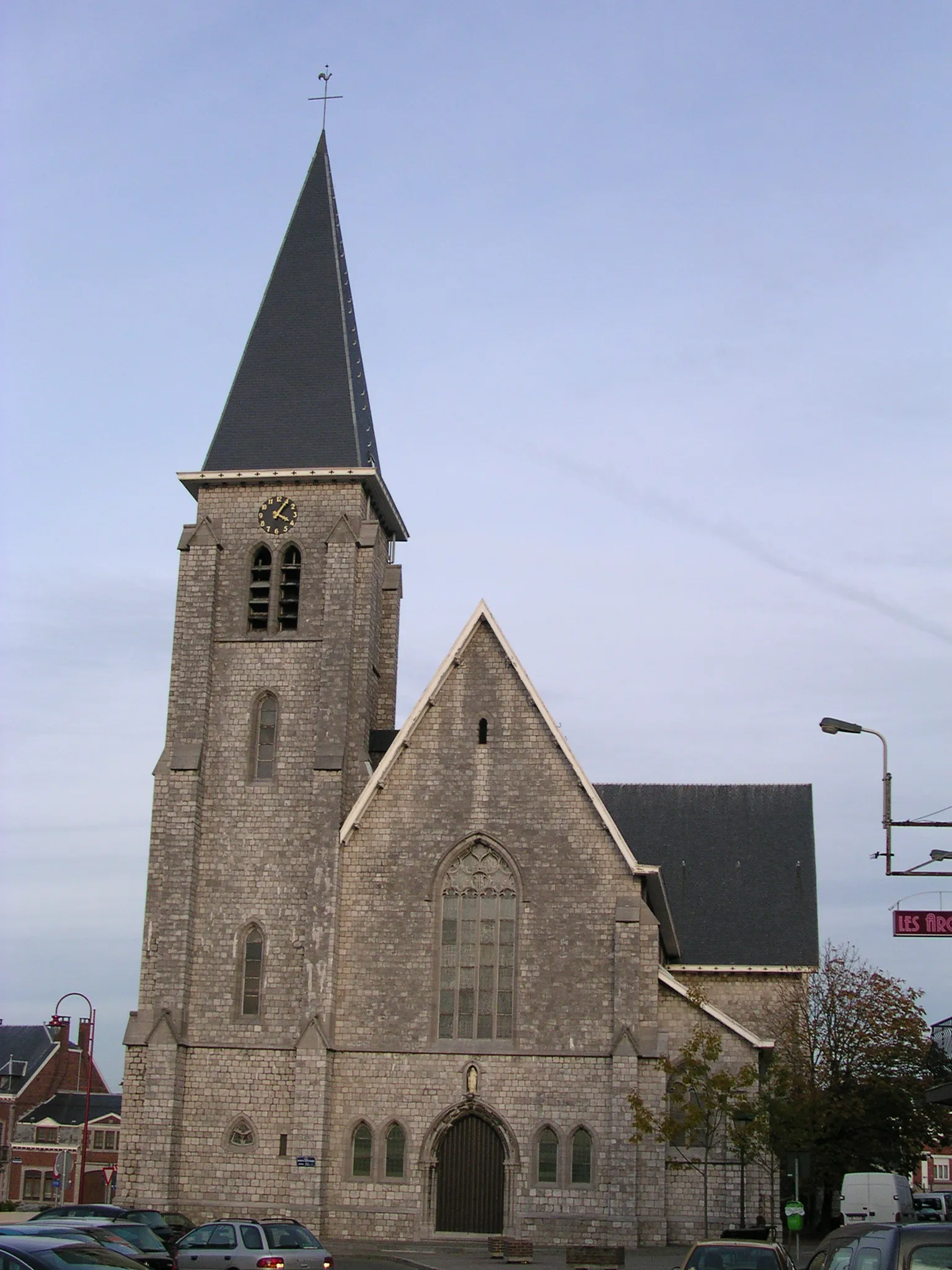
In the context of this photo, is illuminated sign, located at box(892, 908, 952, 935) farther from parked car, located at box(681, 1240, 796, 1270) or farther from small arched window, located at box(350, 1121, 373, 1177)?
small arched window, located at box(350, 1121, 373, 1177)

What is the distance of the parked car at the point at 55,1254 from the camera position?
1176cm

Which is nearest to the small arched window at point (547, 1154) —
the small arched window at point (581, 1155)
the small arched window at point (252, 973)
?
the small arched window at point (581, 1155)

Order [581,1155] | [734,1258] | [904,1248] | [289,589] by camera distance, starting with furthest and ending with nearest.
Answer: [289,589] < [581,1155] < [734,1258] < [904,1248]

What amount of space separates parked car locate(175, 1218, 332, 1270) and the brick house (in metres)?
52.0

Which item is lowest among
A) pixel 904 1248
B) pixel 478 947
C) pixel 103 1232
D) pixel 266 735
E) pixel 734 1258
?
pixel 103 1232

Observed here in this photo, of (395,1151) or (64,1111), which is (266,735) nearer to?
(395,1151)

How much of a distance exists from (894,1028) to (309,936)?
15817mm

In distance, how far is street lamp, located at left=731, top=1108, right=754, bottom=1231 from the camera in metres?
31.3

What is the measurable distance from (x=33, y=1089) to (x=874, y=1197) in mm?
55557

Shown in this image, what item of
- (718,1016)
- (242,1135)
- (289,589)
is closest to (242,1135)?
(242,1135)

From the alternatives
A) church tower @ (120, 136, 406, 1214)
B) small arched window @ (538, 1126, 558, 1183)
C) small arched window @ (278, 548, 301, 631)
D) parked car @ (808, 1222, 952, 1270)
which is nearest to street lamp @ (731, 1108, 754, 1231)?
small arched window @ (538, 1126, 558, 1183)

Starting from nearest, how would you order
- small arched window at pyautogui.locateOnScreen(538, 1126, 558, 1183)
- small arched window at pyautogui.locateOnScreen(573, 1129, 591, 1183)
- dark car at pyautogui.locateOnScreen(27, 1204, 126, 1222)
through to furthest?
1. dark car at pyautogui.locateOnScreen(27, 1204, 126, 1222)
2. small arched window at pyautogui.locateOnScreen(573, 1129, 591, 1183)
3. small arched window at pyautogui.locateOnScreen(538, 1126, 558, 1183)

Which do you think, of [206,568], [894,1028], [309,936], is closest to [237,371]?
[206,568]

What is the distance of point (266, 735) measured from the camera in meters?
37.2
